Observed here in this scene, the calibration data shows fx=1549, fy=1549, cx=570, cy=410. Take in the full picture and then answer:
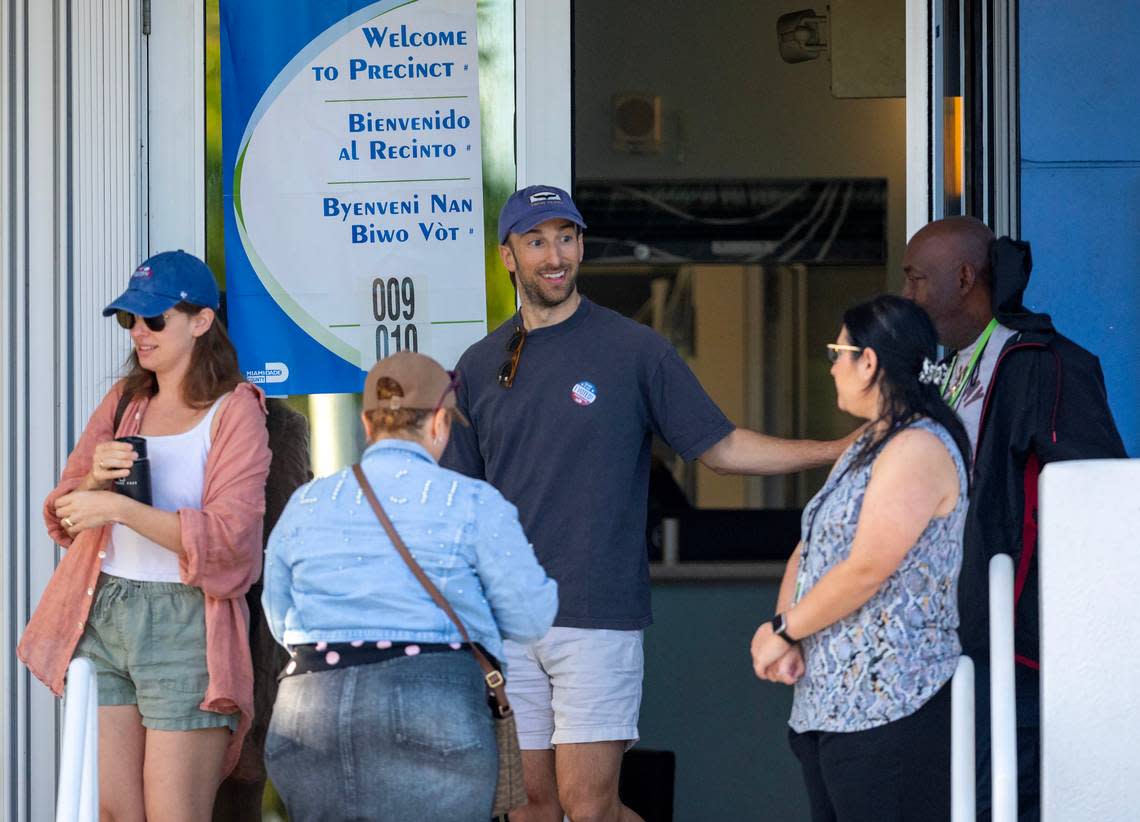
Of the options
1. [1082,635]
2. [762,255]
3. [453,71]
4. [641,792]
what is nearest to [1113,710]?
[1082,635]

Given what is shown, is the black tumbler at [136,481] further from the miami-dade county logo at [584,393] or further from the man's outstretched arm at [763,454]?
the man's outstretched arm at [763,454]

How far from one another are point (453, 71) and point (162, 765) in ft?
7.25

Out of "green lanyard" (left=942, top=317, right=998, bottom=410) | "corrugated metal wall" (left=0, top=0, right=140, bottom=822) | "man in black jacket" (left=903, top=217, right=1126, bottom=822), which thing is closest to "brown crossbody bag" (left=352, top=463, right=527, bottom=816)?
"man in black jacket" (left=903, top=217, right=1126, bottom=822)

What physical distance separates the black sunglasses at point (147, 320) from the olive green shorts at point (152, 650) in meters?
0.62

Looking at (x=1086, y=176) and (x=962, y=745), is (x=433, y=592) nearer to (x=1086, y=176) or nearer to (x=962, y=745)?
(x=962, y=745)

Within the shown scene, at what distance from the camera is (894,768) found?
294cm

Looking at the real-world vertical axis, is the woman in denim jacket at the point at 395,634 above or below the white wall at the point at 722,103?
below

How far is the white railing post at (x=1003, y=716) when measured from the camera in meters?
2.92

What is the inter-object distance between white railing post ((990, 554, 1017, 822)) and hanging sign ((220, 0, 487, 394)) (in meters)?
2.10

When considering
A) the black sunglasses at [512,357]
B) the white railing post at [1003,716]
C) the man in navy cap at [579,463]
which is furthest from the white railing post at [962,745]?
the black sunglasses at [512,357]

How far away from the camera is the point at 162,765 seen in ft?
12.0

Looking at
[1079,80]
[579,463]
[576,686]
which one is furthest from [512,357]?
[1079,80]

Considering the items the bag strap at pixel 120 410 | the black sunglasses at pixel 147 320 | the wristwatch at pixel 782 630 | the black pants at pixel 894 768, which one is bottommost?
the black pants at pixel 894 768

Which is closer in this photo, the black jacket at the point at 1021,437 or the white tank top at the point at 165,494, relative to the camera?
the black jacket at the point at 1021,437
